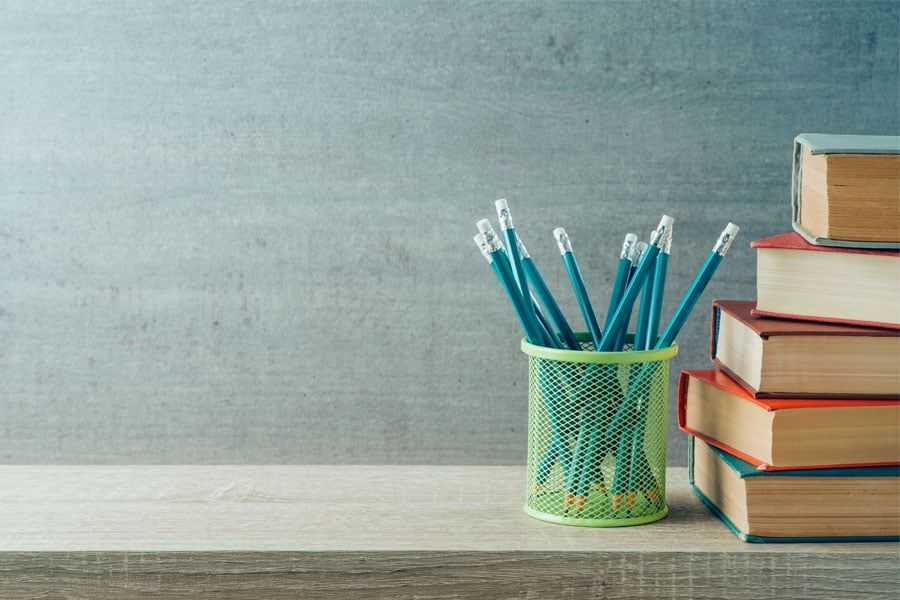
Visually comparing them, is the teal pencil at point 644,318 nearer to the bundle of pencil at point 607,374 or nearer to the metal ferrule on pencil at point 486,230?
the bundle of pencil at point 607,374

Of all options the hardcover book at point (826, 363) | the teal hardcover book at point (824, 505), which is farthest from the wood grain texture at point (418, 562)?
the hardcover book at point (826, 363)

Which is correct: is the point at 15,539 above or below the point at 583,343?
below

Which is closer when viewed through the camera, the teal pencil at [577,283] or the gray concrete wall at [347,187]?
the teal pencil at [577,283]

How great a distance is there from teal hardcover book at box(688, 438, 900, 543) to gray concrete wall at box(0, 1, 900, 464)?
29 centimetres

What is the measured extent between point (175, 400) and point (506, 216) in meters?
0.45

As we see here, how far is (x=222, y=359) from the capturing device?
1.03 meters

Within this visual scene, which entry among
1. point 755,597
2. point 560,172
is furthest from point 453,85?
point 755,597

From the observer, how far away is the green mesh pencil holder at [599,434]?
782 mm

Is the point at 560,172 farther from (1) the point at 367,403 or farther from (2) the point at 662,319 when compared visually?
(1) the point at 367,403

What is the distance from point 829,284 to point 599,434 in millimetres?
217

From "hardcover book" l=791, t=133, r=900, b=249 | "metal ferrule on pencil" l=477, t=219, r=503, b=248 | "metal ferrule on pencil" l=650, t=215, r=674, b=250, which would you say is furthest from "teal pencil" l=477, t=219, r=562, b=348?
"hardcover book" l=791, t=133, r=900, b=249

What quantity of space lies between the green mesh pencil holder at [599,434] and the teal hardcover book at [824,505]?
0.08m

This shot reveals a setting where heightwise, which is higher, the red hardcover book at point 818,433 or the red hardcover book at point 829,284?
the red hardcover book at point 829,284

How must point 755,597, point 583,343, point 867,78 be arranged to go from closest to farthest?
point 755,597, point 583,343, point 867,78
